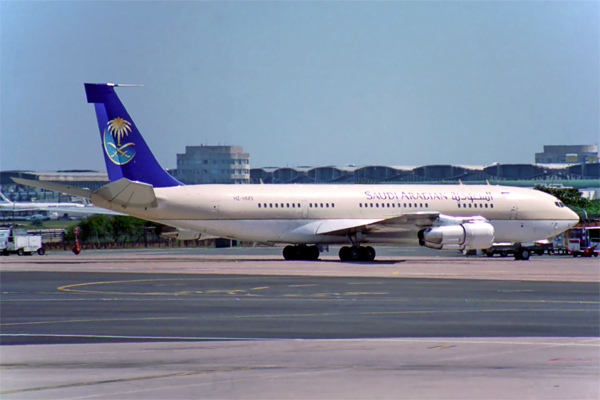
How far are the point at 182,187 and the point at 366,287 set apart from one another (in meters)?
19.3

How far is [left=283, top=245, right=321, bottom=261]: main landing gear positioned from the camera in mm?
47188

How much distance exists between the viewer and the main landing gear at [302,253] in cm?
4719

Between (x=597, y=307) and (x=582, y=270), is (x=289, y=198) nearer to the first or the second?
(x=582, y=270)

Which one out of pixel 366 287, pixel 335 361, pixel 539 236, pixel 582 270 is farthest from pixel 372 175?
pixel 335 361

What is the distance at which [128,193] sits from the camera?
40.7m

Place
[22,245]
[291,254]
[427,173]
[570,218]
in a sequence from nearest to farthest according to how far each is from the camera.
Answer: [291,254], [570,218], [22,245], [427,173]

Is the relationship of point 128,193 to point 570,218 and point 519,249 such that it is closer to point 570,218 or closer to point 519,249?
point 519,249

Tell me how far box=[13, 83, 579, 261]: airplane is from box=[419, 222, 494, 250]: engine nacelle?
0.05 meters

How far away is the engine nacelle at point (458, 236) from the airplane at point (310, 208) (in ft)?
0.18

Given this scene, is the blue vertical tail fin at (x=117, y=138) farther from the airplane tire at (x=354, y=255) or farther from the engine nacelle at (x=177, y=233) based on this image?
the airplane tire at (x=354, y=255)

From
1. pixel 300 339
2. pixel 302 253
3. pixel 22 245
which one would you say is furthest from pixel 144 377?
pixel 22 245

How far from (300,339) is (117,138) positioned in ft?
98.1

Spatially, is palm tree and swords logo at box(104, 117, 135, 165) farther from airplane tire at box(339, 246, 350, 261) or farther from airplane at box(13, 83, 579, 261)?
airplane tire at box(339, 246, 350, 261)

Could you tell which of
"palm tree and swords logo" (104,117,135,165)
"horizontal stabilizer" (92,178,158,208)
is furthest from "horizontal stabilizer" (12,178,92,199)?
"palm tree and swords logo" (104,117,135,165)
